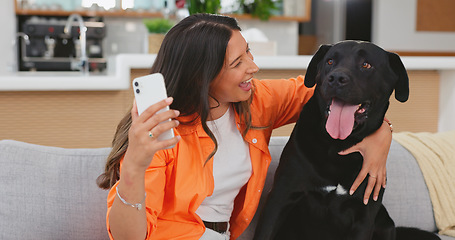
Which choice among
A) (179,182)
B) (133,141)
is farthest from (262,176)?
(133,141)

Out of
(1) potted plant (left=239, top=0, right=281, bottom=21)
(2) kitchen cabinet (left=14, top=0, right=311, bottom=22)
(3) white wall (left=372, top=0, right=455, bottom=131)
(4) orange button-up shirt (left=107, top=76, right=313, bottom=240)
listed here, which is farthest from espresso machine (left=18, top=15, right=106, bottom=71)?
(4) orange button-up shirt (left=107, top=76, right=313, bottom=240)

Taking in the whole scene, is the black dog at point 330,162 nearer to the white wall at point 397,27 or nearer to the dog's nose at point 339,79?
the dog's nose at point 339,79

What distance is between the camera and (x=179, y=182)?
132 cm

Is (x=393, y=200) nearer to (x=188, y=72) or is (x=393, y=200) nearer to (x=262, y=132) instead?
(x=262, y=132)

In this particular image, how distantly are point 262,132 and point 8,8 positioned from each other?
478 cm

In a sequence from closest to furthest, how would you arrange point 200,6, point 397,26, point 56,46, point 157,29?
point 157,29
point 200,6
point 56,46
point 397,26

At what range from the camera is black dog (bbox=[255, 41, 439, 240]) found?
4.44 feet

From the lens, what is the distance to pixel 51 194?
5.10 feet

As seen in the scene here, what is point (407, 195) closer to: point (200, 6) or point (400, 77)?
point (400, 77)

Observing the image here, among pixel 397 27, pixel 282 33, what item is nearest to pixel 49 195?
pixel 282 33

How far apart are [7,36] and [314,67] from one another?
4.71 metres

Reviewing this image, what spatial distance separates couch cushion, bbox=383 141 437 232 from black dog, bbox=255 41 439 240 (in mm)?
394

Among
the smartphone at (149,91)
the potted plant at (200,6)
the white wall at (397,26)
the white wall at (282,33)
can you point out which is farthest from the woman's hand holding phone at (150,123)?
the white wall at (397,26)

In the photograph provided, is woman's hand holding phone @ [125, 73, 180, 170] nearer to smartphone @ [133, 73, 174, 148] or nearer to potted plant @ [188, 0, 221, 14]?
smartphone @ [133, 73, 174, 148]
